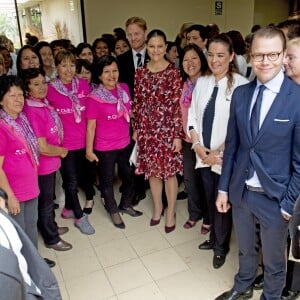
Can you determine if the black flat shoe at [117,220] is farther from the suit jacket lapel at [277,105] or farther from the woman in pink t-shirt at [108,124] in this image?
Answer: the suit jacket lapel at [277,105]

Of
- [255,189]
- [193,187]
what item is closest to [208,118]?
[255,189]

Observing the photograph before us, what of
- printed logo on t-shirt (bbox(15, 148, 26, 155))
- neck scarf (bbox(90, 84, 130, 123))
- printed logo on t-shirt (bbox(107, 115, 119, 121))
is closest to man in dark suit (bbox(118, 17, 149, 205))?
neck scarf (bbox(90, 84, 130, 123))

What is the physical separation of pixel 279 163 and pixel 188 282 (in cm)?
106

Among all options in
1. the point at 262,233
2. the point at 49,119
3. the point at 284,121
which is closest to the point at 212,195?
the point at 262,233

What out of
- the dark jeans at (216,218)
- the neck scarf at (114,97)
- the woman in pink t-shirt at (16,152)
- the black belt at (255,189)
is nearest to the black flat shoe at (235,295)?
the dark jeans at (216,218)

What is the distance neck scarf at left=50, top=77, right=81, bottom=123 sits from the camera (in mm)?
2527

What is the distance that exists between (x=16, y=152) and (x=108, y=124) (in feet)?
2.69

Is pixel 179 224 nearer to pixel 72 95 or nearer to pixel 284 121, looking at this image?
pixel 72 95

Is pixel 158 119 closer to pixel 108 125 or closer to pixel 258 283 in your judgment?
pixel 108 125

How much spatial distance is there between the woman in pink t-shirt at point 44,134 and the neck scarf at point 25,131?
0.06 m

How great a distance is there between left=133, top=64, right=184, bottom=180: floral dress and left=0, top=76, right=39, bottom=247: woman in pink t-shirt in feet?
2.72

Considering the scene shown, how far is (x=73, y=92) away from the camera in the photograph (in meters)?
2.57

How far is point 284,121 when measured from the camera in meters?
1.51

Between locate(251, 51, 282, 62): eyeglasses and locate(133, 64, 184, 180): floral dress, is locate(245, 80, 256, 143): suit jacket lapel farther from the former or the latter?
locate(133, 64, 184, 180): floral dress
